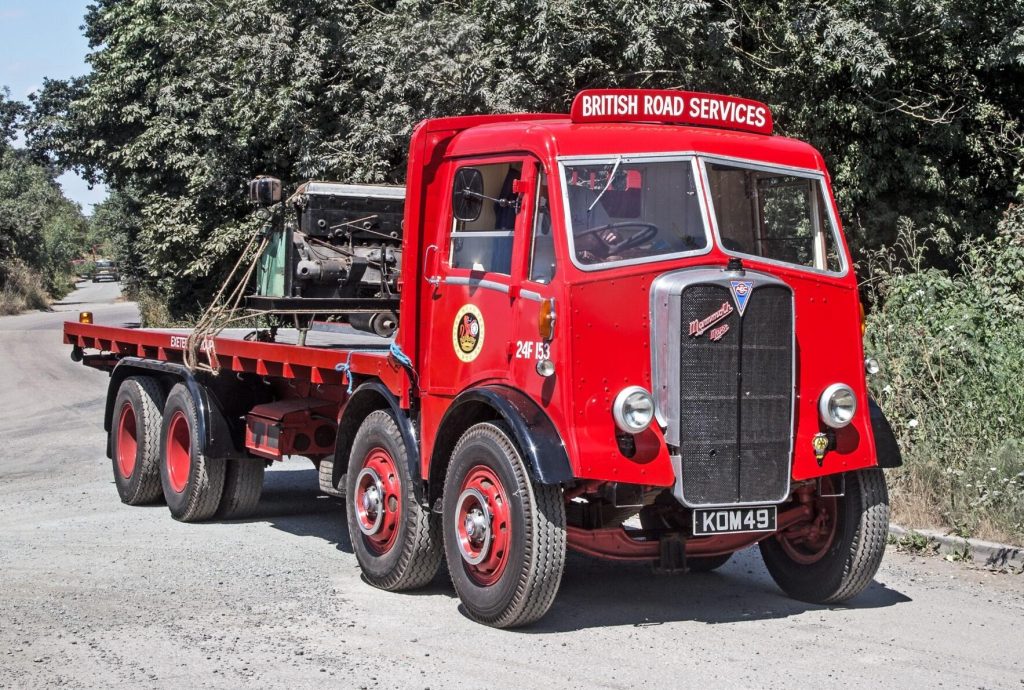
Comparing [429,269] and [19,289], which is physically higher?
[429,269]

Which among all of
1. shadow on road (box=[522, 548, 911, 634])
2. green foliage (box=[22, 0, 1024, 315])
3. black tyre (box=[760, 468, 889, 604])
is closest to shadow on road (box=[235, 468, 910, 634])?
shadow on road (box=[522, 548, 911, 634])

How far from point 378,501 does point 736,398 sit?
2.42 m

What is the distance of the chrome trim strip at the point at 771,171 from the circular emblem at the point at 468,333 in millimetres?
1384

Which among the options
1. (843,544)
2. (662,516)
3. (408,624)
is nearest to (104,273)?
(408,624)

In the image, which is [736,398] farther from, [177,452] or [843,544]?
[177,452]

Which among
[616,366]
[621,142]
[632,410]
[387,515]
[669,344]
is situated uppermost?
[621,142]

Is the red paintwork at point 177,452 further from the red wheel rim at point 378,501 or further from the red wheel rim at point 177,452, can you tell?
the red wheel rim at point 378,501

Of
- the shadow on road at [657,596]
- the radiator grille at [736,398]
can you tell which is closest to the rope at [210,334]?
the shadow on road at [657,596]

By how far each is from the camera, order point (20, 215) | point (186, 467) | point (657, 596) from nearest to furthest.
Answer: point (657, 596) → point (186, 467) → point (20, 215)

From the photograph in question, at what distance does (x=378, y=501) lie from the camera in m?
7.87

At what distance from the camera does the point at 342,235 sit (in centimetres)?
1049

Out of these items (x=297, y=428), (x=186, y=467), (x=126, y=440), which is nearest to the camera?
(x=297, y=428)

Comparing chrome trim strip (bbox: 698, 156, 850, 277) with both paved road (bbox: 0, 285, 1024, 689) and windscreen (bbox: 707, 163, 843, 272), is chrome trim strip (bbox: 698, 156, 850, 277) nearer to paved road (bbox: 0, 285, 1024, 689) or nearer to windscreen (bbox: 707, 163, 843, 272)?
windscreen (bbox: 707, 163, 843, 272)

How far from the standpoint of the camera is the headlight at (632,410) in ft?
20.9
